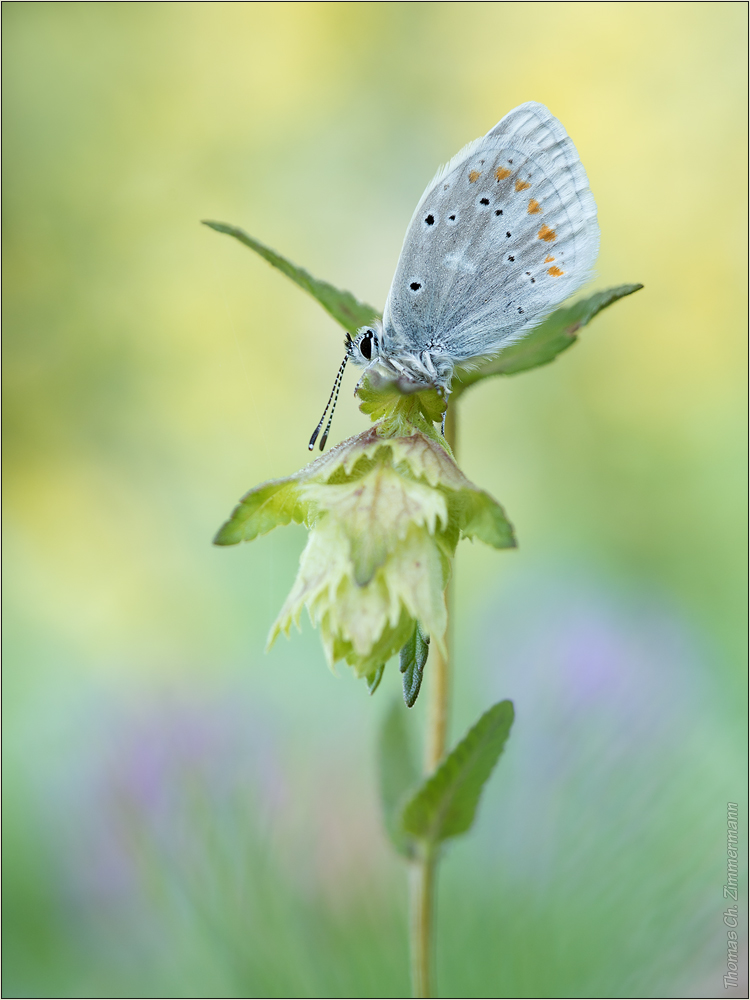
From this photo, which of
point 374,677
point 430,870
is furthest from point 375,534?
point 430,870

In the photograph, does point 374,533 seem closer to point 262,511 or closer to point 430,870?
point 262,511

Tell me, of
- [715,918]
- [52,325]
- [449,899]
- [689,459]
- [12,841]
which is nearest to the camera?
[715,918]

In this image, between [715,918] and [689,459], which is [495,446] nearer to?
[689,459]

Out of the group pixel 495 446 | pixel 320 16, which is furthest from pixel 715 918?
pixel 320 16

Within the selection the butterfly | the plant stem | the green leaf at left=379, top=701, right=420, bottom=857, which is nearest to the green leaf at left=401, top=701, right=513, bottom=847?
the plant stem

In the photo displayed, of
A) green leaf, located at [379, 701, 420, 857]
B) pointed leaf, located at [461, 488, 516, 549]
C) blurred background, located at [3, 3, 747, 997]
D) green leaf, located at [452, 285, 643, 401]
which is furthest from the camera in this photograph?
blurred background, located at [3, 3, 747, 997]

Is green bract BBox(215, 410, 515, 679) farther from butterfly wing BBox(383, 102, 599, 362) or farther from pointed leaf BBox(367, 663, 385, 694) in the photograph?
butterfly wing BBox(383, 102, 599, 362)
